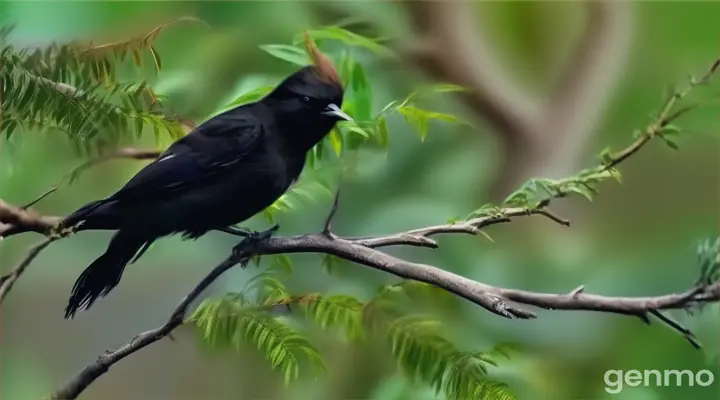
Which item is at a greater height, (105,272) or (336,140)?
(336,140)

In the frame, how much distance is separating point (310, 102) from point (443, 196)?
24 cm

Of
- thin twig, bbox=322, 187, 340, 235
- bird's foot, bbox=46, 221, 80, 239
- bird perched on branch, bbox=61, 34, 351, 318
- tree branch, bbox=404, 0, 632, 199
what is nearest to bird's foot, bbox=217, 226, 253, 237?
bird perched on branch, bbox=61, 34, 351, 318

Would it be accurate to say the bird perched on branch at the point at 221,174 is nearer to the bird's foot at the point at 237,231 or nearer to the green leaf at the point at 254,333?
the bird's foot at the point at 237,231

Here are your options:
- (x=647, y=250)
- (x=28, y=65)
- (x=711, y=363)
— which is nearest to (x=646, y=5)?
(x=647, y=250)

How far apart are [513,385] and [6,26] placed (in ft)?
3.05

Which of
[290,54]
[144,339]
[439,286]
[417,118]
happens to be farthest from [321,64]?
[144,339]

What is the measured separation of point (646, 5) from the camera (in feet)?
3.83

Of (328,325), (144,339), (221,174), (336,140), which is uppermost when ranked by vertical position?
(336,140)

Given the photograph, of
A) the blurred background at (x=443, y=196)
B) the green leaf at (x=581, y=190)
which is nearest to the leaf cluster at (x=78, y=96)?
the blurred background at (x=443, y=196)

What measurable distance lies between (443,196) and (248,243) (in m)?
0.30

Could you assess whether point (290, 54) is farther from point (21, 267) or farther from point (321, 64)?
point (21, 267)

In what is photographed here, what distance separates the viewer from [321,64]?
1146 millimetres

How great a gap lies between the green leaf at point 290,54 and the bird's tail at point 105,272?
0.34 meters

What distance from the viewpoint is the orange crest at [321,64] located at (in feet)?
3.74
